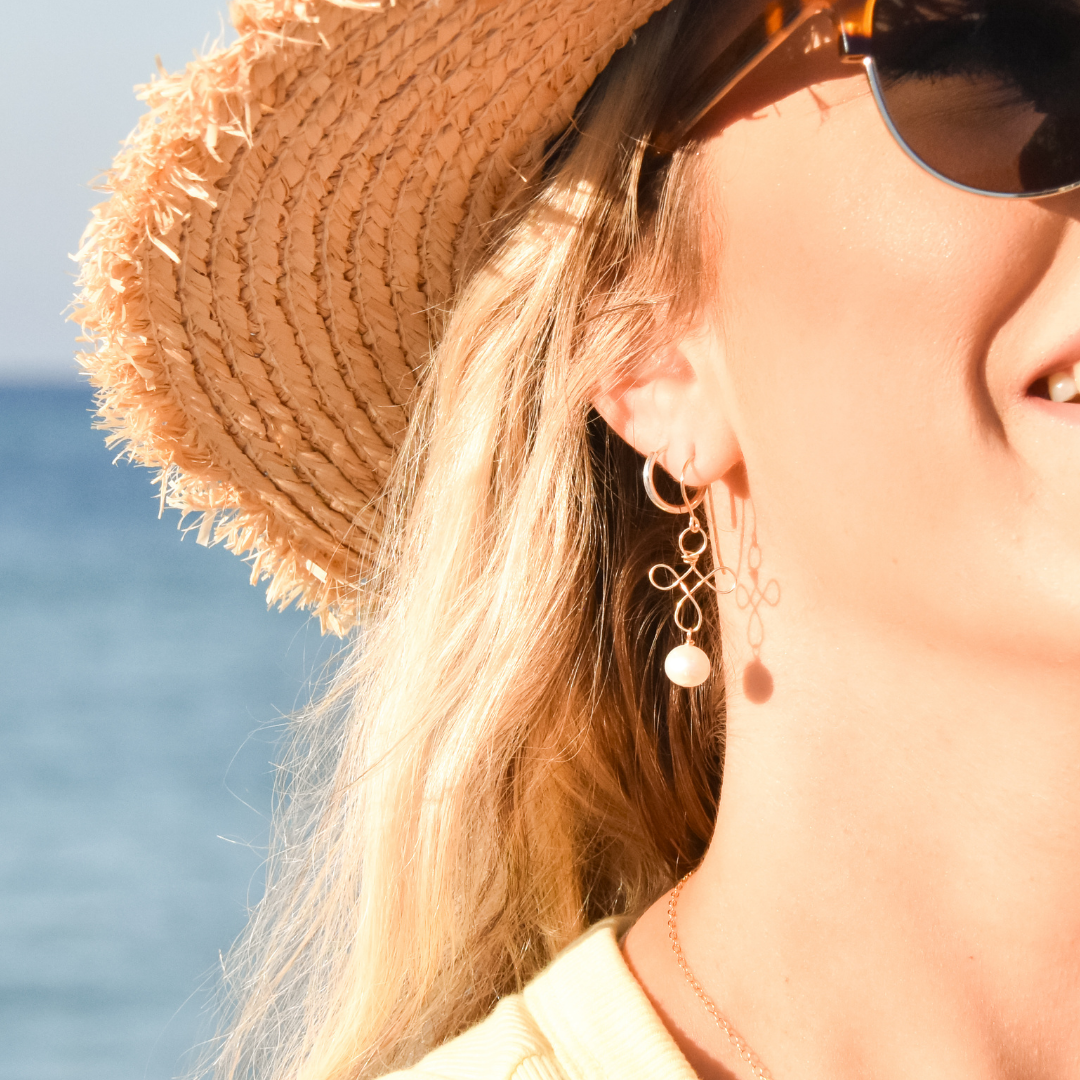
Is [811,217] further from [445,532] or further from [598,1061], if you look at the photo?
[598,1061]

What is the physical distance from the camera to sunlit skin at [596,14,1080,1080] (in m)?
1.19

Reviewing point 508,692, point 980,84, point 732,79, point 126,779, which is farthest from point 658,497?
point 126,779

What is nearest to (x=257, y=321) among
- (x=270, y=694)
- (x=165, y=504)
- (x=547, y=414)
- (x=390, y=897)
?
(x=165, y=504)

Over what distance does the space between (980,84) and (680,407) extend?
480 millimetres

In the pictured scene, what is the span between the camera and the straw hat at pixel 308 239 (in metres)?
1.33

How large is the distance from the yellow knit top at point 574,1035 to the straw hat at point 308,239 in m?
0.64

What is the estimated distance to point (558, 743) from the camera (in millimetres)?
1771

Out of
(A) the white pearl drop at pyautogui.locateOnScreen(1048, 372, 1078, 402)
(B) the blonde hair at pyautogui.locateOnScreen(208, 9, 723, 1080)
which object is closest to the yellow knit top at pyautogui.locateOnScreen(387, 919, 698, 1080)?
(B) the blonde hair at pyautogui.locateOnScreen(208, 9, 723, 1080)

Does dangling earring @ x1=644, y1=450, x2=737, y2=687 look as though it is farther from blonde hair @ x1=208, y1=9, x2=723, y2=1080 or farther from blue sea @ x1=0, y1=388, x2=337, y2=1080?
blue sea @ x1=0, y1=388, x2=337, y2=1080

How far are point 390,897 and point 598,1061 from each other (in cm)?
47

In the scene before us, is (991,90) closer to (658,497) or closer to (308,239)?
(658,497)

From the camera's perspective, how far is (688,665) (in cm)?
153

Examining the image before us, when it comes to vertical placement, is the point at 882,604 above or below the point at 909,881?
above

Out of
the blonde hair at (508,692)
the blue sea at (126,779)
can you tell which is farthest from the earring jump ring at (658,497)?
the blue sea at (126,779)
